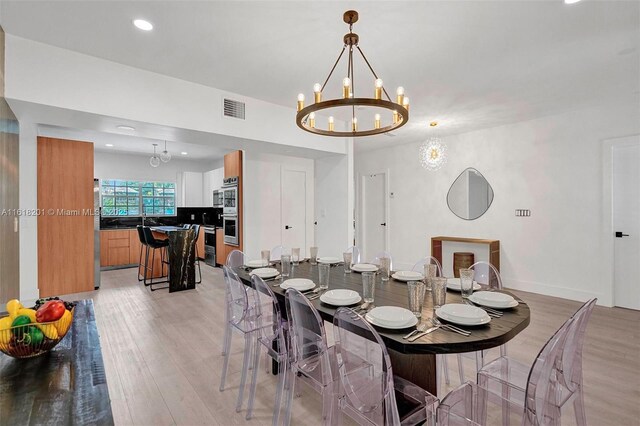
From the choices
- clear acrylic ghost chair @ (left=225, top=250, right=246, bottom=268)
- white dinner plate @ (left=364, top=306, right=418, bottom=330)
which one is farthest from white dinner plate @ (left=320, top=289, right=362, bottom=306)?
clear acrylic ghost chair @ (left=225, top=250, right=246, bottom=268)

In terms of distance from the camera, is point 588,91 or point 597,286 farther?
point 597,286

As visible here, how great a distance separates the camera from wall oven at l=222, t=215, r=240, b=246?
225 inches

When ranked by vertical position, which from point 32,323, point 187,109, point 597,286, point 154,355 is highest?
point 187,109

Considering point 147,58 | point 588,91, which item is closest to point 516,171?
point 588,91

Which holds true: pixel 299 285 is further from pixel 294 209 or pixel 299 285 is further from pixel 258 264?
pixel 294 209

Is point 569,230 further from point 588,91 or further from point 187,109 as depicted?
point 187,109

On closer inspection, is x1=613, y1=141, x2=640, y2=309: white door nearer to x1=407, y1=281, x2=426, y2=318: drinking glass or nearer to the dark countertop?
x1=407, y1=281, x2=426, y2=318: drinking glass

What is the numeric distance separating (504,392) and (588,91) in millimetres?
3771

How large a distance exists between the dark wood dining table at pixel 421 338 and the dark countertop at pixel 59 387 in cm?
100

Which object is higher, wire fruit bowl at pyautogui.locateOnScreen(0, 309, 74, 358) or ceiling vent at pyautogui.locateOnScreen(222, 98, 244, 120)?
ceiling vent at pyautogui.locateOnScreen(222, 98, 244, 120)

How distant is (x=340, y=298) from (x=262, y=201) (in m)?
4.26

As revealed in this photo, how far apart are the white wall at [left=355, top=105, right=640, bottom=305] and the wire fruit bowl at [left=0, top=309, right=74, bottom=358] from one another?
537 cm

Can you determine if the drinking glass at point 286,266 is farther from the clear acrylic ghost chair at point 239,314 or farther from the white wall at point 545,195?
the white wall at point 545,195

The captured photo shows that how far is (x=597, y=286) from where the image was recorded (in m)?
3.98
